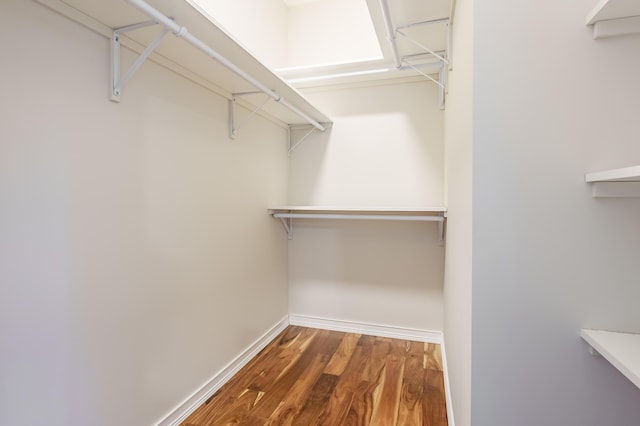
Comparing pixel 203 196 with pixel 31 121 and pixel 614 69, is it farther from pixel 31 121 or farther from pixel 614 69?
pixel 614 69

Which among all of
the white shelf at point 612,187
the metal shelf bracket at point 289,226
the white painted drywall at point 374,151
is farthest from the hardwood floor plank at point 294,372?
the white shelf at point 612,187

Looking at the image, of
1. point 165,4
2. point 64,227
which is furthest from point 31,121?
point 165,4

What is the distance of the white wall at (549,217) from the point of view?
0.88 meters

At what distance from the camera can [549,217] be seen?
915 mm

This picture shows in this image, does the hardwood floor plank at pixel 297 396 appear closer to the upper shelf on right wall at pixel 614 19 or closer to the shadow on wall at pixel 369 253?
the shadow on wall at pixel 369 253

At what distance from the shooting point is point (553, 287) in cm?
92

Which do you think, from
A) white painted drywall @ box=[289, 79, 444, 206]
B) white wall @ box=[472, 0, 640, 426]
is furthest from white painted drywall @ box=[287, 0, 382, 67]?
white wall @ box=[472, 0, 640, 426]

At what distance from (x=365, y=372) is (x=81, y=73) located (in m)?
2.27

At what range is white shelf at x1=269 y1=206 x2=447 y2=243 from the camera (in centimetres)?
240

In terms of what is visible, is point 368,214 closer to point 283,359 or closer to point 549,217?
point 283,359

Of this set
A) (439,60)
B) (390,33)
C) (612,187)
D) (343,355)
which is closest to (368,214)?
(343,355)

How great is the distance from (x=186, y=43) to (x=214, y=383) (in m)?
1.89

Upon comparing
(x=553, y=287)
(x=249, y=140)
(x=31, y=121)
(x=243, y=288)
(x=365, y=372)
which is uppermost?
(x=249, y=140)

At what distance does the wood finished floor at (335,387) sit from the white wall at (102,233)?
274mm
